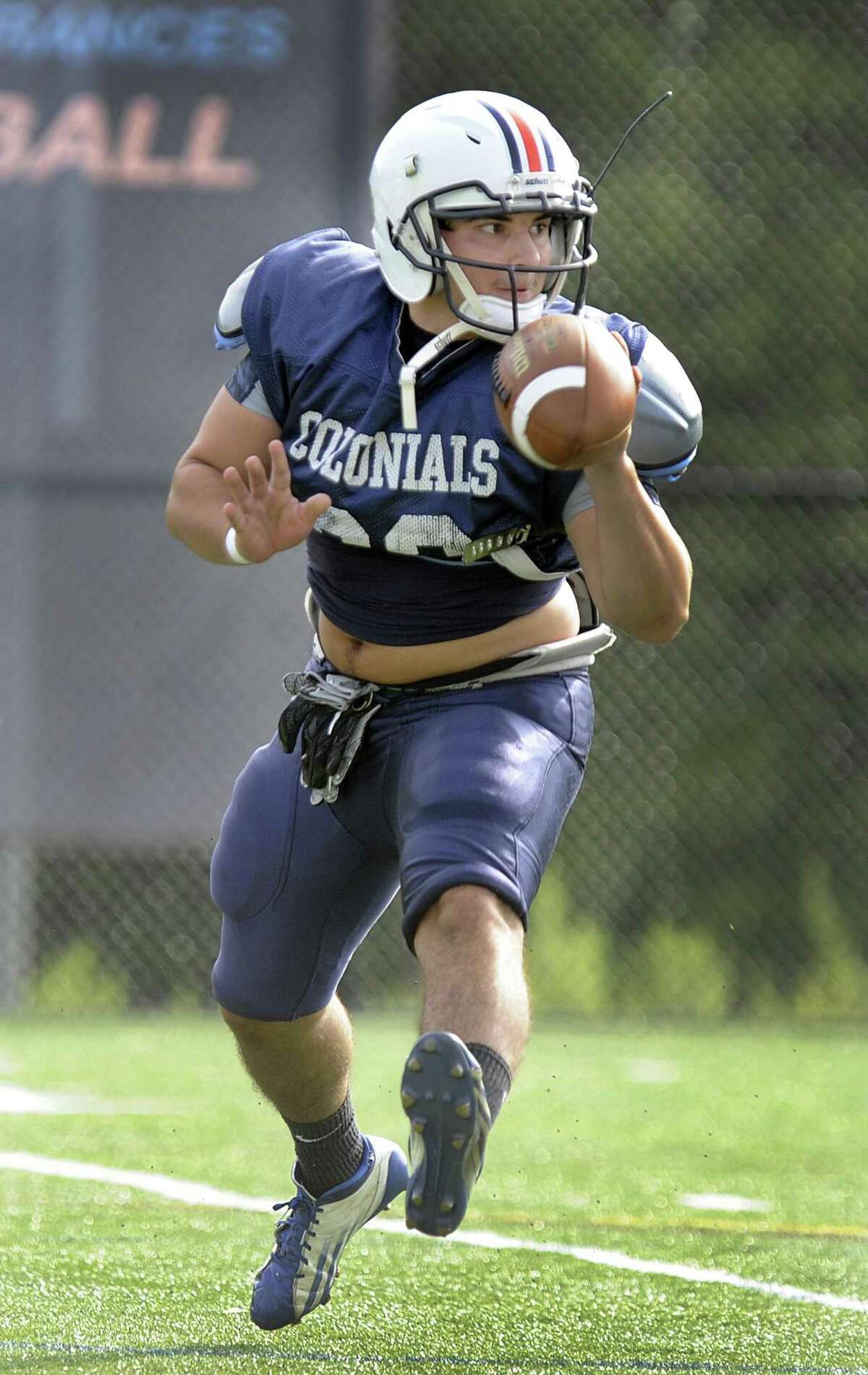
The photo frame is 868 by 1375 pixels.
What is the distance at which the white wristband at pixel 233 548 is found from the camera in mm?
2814

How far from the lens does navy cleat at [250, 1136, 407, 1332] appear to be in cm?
301

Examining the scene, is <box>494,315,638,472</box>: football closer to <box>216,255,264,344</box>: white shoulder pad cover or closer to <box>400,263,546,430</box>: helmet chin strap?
<box>400,263,546,430</box>: helmet chin strap

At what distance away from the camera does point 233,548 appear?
9.32 ft

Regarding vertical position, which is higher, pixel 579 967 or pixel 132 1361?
pixel 132 1361

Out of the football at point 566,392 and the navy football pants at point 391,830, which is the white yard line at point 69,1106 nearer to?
the navy football pants at point 391,830

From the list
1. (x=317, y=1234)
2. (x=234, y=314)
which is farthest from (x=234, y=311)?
(x=317, y=1234)

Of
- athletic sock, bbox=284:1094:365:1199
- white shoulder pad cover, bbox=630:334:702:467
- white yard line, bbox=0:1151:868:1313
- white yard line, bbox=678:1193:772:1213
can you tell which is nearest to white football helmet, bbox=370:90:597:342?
white shoulder pad cover, bbox=630:334:702:467

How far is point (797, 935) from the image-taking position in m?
8.18

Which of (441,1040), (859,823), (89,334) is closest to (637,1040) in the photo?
(859,823)

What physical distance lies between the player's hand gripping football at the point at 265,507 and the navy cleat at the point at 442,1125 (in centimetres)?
76

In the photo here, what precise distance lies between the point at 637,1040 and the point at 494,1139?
2186mm

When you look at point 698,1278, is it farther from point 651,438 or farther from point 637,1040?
point 637,1040

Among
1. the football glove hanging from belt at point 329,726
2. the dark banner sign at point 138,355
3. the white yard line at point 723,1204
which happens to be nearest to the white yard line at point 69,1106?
the white yard line at point 723,1204

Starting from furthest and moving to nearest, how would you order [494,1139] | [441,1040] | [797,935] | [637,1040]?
[797,935], [637,1040], [494,1139], [441,1040]
